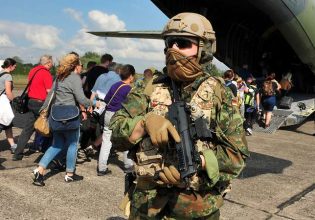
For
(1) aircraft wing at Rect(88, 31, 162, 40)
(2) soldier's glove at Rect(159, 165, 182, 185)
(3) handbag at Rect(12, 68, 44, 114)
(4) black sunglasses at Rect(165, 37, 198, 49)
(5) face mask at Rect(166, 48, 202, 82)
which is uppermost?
(1) aircraft wing at Rect(88, 31, 162, 40)

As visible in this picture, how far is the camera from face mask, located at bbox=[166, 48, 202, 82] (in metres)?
1.88

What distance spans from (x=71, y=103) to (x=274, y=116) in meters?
6.23

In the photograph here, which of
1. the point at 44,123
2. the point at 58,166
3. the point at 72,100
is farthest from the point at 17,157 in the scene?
the point at 72,100

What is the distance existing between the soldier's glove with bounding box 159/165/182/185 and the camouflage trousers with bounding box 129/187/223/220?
24 cm

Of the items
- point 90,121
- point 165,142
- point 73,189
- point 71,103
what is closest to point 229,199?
point 73,189

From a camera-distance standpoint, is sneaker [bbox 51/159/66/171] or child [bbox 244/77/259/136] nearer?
sneaker [bbox 51/159/66/171]

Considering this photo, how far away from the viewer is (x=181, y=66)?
189 cm

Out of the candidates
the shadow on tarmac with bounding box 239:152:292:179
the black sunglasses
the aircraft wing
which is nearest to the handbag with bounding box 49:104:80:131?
the shadow on tarmac with bounding box 239:152:292:179

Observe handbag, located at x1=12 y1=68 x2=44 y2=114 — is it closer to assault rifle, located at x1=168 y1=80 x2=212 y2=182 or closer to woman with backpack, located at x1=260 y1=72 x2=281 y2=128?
assault rifle, located at x1=168 y1=80 x2=212 y2=182

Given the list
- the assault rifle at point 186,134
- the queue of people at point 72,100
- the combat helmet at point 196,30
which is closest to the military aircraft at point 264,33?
the queue of people at point 72,100

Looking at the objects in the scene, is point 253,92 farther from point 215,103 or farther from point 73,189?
point 215,103

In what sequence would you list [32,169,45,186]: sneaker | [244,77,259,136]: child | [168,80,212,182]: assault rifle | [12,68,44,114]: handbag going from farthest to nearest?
[244,77,259,136]: child, [12,68,44,114]: handbag, [32,169,45,186]: sneaker, [168,80,212,182]: assault rifle

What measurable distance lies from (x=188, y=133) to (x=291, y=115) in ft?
28.2

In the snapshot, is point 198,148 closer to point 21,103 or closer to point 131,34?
point 21,103
